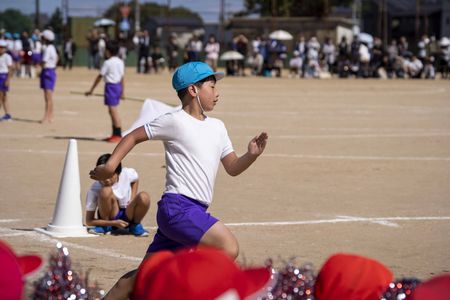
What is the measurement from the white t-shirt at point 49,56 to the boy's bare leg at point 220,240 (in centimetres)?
1631

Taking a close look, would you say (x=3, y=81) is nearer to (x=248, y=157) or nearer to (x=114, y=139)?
(x=114, y=139)

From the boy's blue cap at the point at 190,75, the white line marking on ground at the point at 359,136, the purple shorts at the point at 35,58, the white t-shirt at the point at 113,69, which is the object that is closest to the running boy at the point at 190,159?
the boy's blue cap at the point at 190,75

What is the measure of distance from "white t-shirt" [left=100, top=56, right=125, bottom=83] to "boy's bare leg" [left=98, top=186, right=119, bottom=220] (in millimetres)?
9472

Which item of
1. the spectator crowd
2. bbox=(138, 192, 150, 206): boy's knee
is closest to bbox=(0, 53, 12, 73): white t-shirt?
bbox=(138, 192, 150, 206): boy's knee

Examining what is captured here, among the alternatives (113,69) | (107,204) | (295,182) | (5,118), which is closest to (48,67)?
(5,118)

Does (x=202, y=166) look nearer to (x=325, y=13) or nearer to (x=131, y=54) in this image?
(x=131, y=54)

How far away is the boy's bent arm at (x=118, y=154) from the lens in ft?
21.2

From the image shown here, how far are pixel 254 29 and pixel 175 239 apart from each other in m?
63.0

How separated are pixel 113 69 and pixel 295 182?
6419mm

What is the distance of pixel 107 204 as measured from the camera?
10281 millimetres

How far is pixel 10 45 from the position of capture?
4328 cm

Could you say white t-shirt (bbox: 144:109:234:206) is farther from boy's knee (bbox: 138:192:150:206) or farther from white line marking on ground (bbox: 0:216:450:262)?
boy's knee (bbox: 138:192:150:206)

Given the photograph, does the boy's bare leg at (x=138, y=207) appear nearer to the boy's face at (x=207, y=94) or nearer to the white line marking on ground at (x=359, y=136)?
the boy's face at (x=207, y=94)

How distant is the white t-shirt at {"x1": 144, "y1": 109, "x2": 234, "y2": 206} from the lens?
22.0 ft
